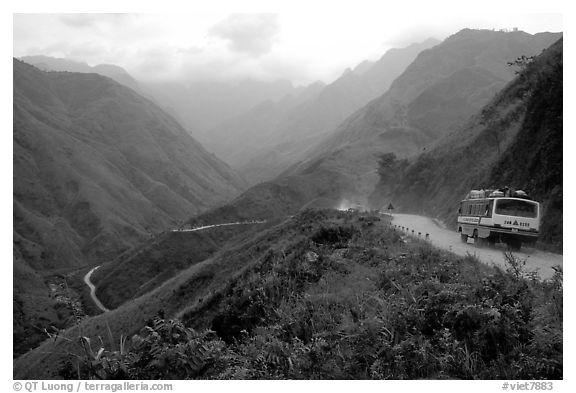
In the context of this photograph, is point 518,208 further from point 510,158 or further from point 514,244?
point 510,158

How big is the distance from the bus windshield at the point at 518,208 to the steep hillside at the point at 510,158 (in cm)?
207

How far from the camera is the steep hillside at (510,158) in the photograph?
26.7 m

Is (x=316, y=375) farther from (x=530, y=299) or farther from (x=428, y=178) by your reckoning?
(x=428, y=178)

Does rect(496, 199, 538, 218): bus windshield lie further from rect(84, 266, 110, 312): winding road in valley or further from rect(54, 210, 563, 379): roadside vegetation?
rect(84, 266, 110, 312): winding road in valley

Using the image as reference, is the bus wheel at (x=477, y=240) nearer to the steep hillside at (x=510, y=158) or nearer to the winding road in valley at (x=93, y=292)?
the steep hillside at (x=510, y=158)

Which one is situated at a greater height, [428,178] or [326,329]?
[428,178]

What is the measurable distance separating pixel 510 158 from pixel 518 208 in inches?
702

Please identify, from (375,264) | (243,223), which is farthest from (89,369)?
(243,223)

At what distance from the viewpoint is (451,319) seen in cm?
962

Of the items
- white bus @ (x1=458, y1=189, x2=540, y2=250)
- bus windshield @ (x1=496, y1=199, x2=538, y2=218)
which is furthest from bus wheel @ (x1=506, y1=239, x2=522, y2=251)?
bus windshield @ (x1=496, y1=199, x2=538, y2=218)

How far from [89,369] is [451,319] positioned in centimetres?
771

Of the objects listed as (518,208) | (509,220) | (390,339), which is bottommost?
(390,339)

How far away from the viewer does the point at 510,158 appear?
36.6m

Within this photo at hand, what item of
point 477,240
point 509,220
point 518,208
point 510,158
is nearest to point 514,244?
point 509,220
